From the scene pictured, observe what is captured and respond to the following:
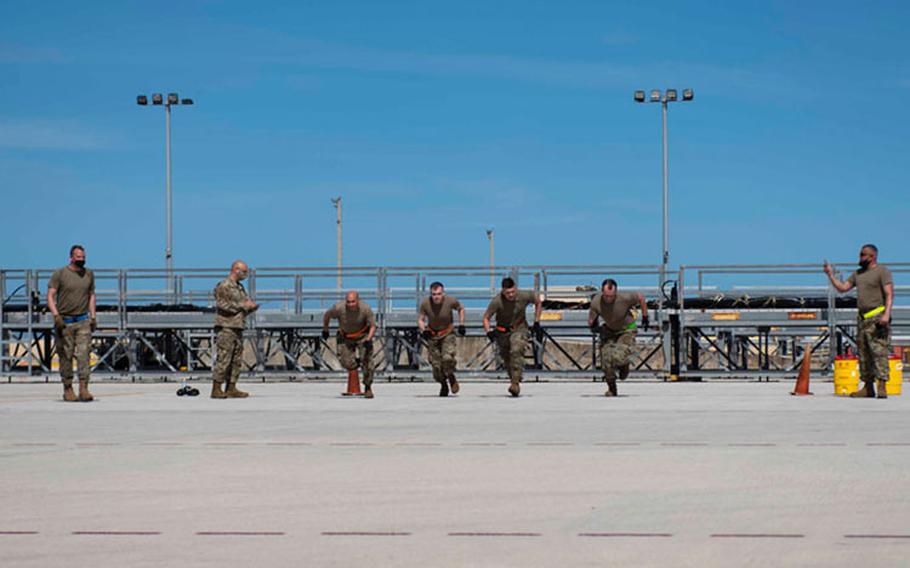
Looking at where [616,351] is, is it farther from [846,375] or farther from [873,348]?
[873,348]

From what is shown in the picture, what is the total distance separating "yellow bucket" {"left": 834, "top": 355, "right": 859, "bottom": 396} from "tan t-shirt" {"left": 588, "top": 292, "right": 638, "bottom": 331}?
10.3 ft

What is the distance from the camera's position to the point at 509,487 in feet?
27.8

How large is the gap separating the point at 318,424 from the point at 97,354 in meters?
29.1

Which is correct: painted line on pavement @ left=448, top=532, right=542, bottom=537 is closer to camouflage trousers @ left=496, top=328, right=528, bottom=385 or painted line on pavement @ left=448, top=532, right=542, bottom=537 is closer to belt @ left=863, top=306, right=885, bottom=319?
belt @ left=863, top=306, right=885, bottom=319

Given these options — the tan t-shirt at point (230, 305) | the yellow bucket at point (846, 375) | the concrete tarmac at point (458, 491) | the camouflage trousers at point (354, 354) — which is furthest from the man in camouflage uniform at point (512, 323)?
the concrete tarmac at point (458, 491)

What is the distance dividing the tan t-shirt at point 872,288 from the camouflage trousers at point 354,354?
697 centimetres

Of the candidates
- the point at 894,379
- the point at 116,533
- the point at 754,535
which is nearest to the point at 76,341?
the point at 894,379

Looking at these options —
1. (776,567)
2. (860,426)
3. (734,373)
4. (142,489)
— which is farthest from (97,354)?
(776,567)

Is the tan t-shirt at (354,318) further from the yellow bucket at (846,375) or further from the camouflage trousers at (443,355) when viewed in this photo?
the yellow bucket at (846,375)

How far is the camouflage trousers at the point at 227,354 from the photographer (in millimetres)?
20750

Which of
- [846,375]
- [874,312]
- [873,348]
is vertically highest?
[874,312]

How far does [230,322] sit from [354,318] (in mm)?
1911

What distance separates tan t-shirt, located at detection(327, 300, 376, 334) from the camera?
21.6 meters

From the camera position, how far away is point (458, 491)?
830cm
